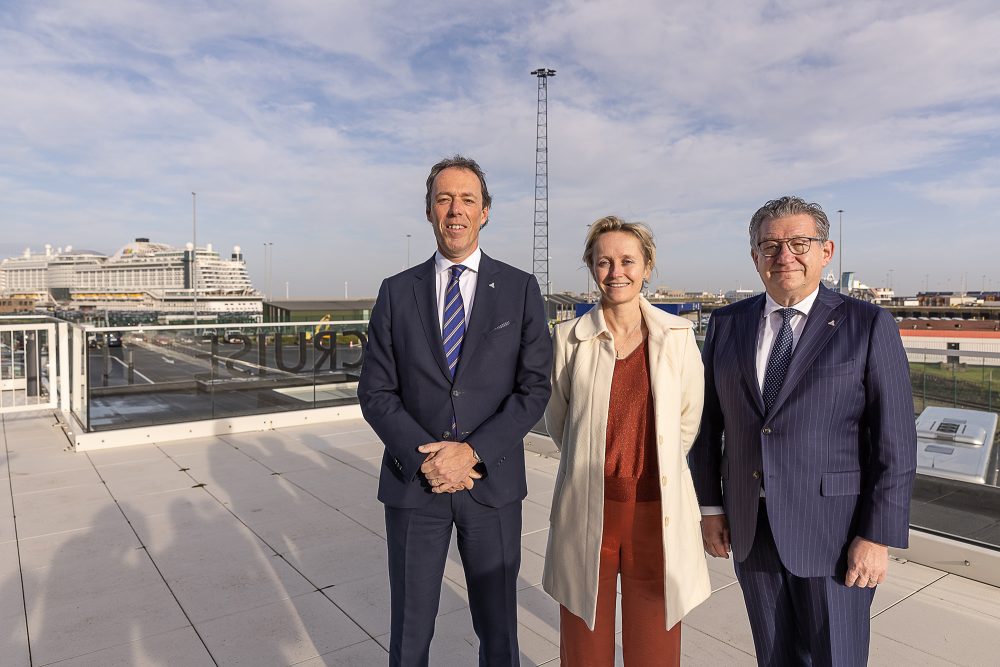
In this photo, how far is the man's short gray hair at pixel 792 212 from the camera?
1768 mm

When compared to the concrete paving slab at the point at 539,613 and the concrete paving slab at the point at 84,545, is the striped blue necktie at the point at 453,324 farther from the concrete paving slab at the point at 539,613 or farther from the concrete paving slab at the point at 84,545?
the concrete paving slab at the point at 84,545

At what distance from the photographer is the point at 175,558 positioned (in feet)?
11.4

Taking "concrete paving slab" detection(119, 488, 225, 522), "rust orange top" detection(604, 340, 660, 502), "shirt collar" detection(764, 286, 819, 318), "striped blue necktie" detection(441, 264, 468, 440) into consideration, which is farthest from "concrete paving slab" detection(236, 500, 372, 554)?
"shirt collar" detection(764, 286, 819, 318)

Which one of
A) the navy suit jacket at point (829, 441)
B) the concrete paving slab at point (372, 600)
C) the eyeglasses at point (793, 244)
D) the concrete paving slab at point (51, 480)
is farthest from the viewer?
the concrete paving slab at point (51, 480)

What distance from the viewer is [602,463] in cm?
186

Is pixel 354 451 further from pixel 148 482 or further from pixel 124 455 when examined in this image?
pixel 124 455

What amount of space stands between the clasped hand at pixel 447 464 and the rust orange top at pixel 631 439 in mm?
433

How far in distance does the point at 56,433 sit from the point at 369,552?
198 inches

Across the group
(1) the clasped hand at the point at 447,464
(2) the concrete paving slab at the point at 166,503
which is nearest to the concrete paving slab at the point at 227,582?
(2) the concrete paving slab at the point at 166,503

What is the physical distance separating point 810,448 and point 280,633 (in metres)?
2.30

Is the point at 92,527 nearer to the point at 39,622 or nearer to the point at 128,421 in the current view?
the point at 39,622

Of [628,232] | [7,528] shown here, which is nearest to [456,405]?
[628,232]

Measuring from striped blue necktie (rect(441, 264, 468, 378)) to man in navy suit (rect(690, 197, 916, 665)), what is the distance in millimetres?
840

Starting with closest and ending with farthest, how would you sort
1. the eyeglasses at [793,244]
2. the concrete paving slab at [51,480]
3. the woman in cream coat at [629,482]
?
the eyeglasses at [793,244] < the woman in cream coat at [629,482] < the concrete paving slab at [51,480]
